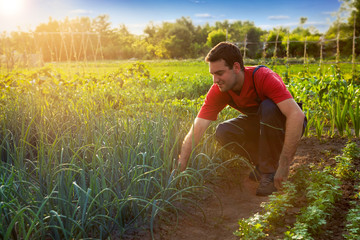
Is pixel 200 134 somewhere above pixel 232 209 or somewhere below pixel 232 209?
above

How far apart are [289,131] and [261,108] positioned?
368 millimetres

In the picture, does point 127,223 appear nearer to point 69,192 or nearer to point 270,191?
point 69,192

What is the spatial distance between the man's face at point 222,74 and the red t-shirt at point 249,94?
0.17 meters

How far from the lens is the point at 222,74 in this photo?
116 inches

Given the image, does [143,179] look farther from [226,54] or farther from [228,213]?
[226,54]

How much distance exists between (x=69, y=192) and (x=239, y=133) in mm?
1916

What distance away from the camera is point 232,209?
108 inches

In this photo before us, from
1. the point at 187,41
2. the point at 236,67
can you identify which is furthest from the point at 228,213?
the point at 187,41

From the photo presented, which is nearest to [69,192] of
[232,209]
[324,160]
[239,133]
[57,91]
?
[232,209]

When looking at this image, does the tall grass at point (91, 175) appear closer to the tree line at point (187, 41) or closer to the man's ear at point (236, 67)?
the man's ear at point (236, 67)

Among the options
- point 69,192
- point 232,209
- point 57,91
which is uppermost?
point 57,91

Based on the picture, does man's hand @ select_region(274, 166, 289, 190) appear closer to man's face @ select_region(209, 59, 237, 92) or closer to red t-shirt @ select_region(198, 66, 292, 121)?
red t-shirt @ select_region(198, 66, 292, 121)

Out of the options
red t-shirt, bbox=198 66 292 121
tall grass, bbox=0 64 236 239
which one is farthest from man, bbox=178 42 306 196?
tall grass, bbox=0 64 236 239

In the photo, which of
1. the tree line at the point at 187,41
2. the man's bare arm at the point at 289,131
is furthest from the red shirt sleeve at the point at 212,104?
the tree line at the point at 187,41
